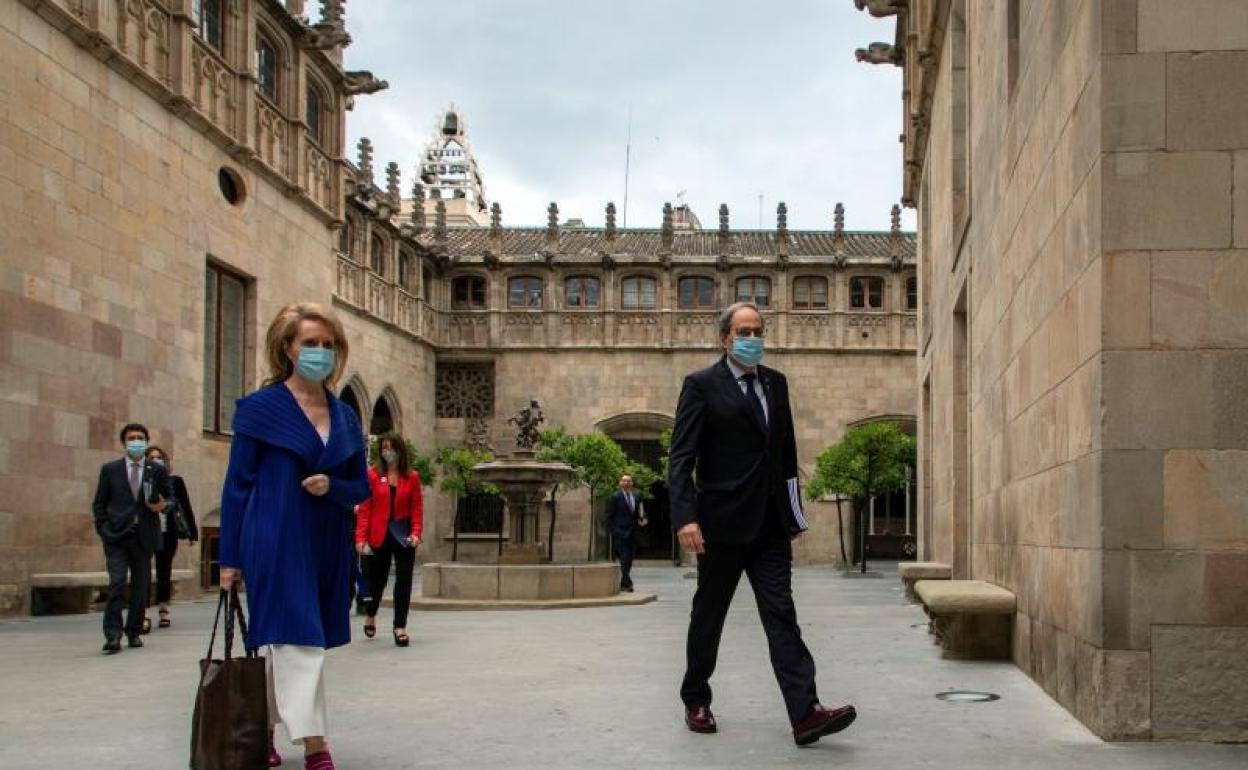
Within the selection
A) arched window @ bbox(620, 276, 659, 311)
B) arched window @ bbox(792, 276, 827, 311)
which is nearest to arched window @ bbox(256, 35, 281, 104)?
arched window @ bbox(620, 276, 659, 311)

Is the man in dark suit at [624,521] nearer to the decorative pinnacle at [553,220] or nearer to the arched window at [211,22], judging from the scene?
the arched window at [211,22]

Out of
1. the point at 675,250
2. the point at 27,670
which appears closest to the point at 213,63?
the point at 27,670

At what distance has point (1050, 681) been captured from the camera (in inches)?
277

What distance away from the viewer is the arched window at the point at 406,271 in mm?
36656

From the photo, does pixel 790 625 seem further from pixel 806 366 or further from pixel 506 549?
pixel 806 366

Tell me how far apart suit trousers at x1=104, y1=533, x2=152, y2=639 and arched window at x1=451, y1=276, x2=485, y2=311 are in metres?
29.5

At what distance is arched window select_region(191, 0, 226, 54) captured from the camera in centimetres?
2083

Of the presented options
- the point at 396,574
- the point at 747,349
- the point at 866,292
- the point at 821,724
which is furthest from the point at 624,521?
the point at 866,292

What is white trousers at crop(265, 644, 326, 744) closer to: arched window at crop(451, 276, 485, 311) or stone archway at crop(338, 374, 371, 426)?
stone archway at crop(338, 374, 371, 426)

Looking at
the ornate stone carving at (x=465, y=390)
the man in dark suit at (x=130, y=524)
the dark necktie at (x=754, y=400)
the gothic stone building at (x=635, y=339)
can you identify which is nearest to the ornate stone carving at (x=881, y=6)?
the man in dark suit at (x=130, y=524)

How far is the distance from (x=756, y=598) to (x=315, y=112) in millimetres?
21793

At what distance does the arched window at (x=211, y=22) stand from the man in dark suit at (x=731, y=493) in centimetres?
1639

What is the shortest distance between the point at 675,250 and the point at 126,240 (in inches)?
989

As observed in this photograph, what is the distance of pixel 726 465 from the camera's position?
6.21 m
